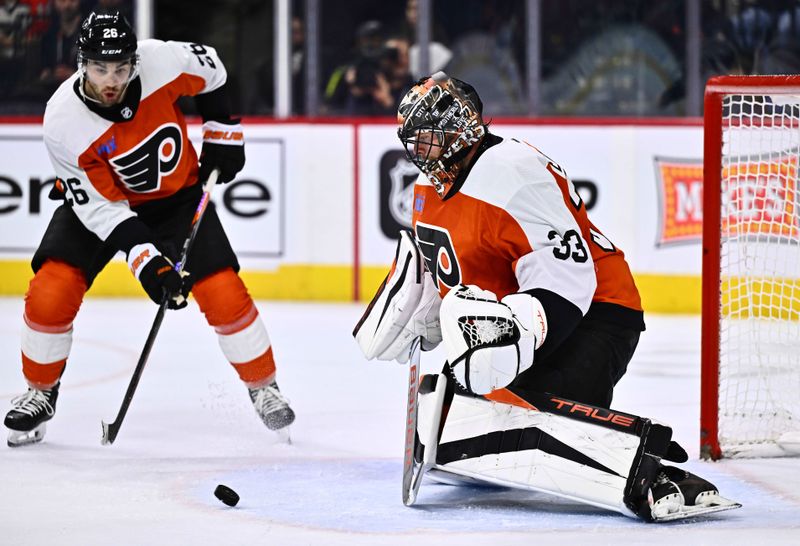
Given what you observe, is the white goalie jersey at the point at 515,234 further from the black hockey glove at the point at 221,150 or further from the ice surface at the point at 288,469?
the black hockey glove at the point at 221,150

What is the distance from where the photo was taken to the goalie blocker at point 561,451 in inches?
103

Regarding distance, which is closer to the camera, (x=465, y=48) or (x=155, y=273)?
(x=155, y=273)

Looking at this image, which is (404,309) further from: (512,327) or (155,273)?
(155,273)

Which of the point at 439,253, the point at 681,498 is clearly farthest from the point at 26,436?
the point at 681,498

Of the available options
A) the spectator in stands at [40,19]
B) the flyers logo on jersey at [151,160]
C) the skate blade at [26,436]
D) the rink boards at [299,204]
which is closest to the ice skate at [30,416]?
the skate blade at [26,436]

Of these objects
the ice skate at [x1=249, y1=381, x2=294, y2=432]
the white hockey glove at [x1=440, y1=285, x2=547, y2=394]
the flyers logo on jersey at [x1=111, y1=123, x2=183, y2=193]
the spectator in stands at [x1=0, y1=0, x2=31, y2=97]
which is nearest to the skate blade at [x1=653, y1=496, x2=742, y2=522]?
the white hockey glove at [x1=440, y1=285, x2=547, y2=394]

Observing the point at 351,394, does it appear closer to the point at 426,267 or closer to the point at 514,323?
the point at 426,267

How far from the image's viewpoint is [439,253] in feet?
9.16

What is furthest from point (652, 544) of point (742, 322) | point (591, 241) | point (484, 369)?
point (742, 322)

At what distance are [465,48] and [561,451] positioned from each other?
435 cm

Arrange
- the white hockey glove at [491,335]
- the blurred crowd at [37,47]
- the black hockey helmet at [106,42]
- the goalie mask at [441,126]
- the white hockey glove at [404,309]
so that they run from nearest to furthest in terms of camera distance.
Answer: the white hockey glove at [491,335] < the goalie mask at [441,126] < the white hockey glove at [404,309] < the black hockey helmet at [106,42] < the blurred crowd at [37,47]

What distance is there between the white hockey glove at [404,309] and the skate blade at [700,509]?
1.96ft

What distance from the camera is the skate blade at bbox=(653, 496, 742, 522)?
262 cm

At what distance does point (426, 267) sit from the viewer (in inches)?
113
